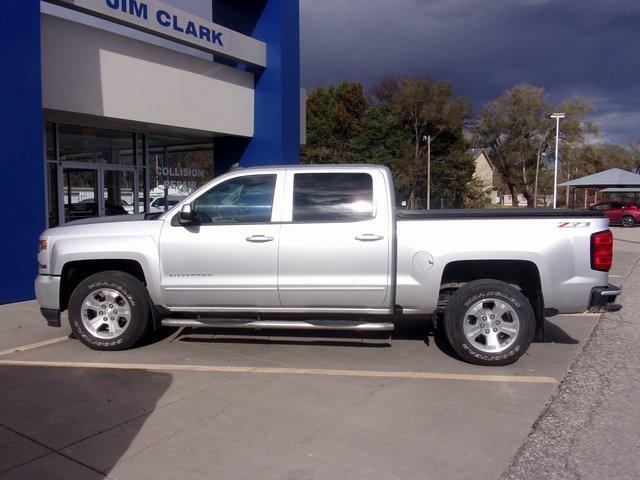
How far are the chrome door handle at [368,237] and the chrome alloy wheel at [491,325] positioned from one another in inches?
44.5

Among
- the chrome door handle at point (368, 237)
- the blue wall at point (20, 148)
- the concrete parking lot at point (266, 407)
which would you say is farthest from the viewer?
the blue wall at point (20, 148)

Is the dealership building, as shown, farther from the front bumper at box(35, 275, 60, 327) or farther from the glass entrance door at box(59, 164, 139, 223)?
the front bumper at box(35, 275, 60, 327)

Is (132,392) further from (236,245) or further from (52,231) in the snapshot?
(52,231)

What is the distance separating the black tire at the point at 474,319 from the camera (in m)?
5.36

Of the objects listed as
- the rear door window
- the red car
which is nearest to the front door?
the rear door window

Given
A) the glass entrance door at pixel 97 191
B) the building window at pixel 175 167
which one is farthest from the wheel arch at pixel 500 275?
the building window at pixel 175 167

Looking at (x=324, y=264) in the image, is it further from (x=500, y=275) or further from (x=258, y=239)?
(x=500, y=275)

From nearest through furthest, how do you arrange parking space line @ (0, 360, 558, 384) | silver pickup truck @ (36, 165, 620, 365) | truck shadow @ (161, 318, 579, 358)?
parking space line @ (0, 360, 558, 384), silver pickup truck @ (36, 165, 620, 365), truck shadow @ (161, 318, 579, 358)

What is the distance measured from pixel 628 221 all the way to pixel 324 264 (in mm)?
34584

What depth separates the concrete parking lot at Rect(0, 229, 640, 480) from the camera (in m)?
3.58

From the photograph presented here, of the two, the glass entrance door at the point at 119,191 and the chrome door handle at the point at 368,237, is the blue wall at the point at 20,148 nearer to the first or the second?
the glass entrance door at the point at 119,191

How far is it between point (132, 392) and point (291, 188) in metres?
2.47

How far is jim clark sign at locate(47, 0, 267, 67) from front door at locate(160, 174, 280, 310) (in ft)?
20.7

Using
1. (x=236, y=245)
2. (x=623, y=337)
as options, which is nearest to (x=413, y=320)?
(x=623, y=337)
